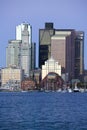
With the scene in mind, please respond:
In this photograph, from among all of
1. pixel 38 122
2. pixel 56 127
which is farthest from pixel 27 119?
pixel 56 127

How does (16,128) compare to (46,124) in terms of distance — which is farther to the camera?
(46,124)

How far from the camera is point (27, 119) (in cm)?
6138

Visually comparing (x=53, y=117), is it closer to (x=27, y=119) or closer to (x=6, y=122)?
(x=27, y=119)

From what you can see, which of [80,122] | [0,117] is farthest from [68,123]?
[0,117]

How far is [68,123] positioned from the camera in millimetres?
57250

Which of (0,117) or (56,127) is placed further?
(0,117)

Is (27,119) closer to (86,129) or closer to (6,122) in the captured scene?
(6,122)

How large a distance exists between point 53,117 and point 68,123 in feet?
23.9

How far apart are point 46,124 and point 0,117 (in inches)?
372

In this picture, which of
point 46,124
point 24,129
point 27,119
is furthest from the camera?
point 27,119

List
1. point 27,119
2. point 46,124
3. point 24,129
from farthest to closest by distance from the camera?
point 27,119, point 46,124, point 24,129

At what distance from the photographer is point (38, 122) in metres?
58.2

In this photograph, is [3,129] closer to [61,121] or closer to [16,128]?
[16,128]

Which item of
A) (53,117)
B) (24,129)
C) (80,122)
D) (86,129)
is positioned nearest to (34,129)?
(24,129)
